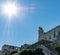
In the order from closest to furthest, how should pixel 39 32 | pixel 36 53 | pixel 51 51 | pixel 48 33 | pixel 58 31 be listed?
pixel 36 53, pixel 51 51, pixel 58 31, pixel 48 33, pixel 39 32

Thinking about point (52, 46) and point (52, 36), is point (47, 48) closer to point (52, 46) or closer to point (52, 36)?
point (52, 46)

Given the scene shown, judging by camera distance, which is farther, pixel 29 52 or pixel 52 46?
pixel 52 46

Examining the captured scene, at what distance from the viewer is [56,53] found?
37.3 m

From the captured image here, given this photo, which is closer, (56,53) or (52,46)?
(56,53)

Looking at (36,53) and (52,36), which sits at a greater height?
(52,36)

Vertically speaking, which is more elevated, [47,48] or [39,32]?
[39,32]

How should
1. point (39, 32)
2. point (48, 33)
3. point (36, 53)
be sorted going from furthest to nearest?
point (39, 32) < point (48, 33) < point (36, 53)

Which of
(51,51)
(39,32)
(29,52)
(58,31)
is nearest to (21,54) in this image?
(29,52)

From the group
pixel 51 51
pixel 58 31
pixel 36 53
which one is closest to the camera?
pixel 36 53

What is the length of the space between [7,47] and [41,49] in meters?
36.9

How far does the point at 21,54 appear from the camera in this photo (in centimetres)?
3847

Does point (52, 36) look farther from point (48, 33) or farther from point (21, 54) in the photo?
point (21, 54)

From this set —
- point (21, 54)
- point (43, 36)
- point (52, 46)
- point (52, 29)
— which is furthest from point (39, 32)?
point (21, 54)

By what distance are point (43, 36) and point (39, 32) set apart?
8.35ft
